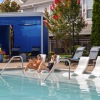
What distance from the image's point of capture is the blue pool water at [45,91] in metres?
9.47

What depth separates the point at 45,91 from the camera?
10.6 m

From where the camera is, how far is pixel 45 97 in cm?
948

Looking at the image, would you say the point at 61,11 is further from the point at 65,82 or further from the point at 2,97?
the point at 2,97

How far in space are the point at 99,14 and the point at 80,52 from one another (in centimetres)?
378

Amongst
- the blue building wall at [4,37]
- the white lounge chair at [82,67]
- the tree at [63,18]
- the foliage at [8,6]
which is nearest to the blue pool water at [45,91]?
the white lounge chair at [82,67]

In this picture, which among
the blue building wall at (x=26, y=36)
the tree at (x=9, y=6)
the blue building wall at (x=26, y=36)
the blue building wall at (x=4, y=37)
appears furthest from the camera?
the tree at (x=9, y=6)

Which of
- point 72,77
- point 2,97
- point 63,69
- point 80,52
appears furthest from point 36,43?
point 2,97

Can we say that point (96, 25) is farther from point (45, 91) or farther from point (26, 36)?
point (45, 91)

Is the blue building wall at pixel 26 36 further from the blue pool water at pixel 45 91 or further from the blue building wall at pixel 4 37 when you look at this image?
the blue pool water at pixel 45 91

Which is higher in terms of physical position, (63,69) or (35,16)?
(35,16)

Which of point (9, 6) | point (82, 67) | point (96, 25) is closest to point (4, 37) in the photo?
point (9, 6)

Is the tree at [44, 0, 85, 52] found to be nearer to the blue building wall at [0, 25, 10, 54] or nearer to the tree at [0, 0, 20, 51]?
the blue building wall at [0, 25, 10, 54]

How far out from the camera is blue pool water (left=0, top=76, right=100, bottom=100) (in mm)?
9469

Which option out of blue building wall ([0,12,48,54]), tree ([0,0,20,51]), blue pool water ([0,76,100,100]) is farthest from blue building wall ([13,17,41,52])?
blue pool water ([0,76,100,100])
